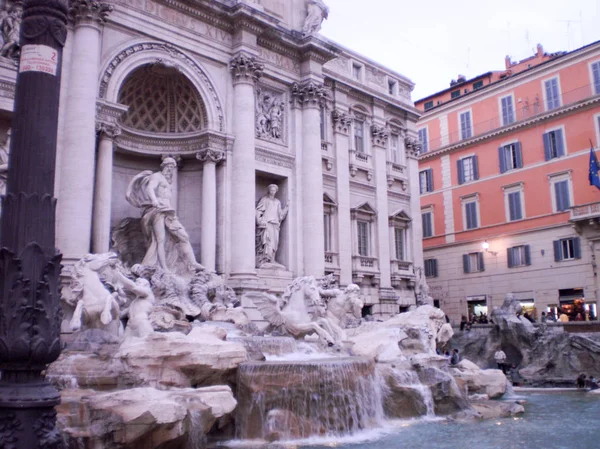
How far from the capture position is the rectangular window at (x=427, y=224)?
34.7 meters

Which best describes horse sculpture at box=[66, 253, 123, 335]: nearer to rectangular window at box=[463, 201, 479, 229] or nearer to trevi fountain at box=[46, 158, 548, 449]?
trevi fountain at box=[46, 158, 548, 449]

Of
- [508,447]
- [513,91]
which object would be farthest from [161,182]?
[513,91]

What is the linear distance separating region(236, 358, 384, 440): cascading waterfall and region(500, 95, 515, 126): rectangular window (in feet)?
77.6

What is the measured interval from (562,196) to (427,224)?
817 cm

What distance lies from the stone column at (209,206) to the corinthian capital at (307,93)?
4.46 metres

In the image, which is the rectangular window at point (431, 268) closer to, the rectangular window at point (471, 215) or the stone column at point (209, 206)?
the rectangular window at point (471, 215)

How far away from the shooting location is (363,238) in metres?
24.9

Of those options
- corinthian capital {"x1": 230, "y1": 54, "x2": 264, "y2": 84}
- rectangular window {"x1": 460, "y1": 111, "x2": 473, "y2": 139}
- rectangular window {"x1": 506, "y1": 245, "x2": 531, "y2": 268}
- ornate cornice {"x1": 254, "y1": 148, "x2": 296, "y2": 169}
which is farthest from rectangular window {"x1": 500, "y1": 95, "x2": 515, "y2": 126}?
corinthian capital {"x1": 230, "y1": 54, "x2": 264, "y2": 84}

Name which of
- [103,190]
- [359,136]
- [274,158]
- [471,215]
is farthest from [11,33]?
[471,215]

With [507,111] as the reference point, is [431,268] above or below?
below

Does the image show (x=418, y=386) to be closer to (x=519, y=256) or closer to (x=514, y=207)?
(x=519, y=256)

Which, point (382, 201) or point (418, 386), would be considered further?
point (382, 201)

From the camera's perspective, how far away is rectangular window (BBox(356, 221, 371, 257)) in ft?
80.8

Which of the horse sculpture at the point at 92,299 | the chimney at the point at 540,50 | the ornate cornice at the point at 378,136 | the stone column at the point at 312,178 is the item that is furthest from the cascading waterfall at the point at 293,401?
the chimney at the point at 540,50
